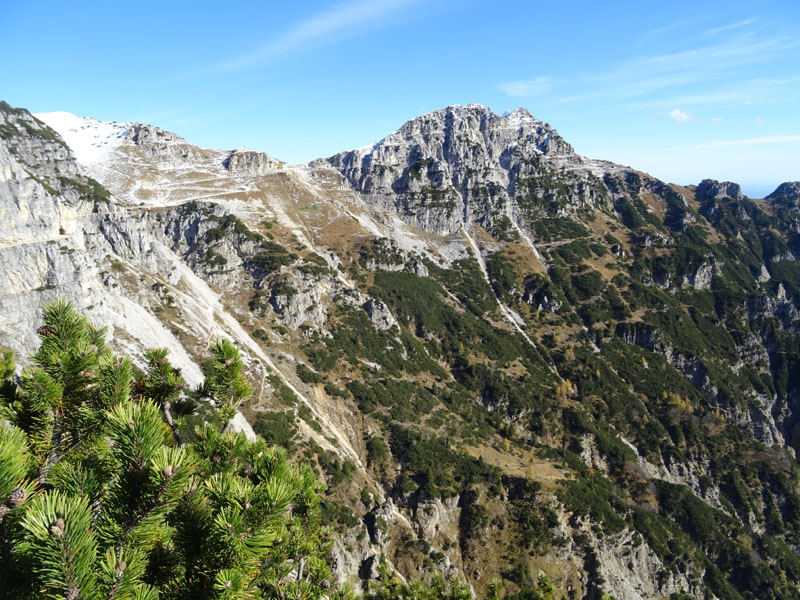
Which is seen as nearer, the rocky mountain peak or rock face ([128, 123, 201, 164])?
rock face ([128, 123, 201, 164])

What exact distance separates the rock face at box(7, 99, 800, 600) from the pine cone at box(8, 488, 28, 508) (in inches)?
2482

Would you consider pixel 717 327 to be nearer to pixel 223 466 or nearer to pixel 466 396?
pixel 466 396

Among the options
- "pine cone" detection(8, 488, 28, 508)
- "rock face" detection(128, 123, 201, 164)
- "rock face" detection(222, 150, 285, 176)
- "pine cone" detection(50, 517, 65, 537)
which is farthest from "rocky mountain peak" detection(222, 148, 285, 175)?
"pine cone" detection(50, 517, 65, 537)

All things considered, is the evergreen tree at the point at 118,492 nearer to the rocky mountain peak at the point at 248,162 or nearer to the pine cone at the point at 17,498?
the pine cone at the point at 17,498

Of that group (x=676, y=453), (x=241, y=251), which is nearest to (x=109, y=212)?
(x=241, y=251)

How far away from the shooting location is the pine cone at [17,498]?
11.4ft

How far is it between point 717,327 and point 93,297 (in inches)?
7875

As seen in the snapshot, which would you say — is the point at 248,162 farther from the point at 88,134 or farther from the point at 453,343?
the point at 453,343

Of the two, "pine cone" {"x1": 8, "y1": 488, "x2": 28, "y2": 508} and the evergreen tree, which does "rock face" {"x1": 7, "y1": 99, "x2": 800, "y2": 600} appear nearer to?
the evergreen tree

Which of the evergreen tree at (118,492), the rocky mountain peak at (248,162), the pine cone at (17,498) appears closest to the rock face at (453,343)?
the rocky mountain peak at (248,162)

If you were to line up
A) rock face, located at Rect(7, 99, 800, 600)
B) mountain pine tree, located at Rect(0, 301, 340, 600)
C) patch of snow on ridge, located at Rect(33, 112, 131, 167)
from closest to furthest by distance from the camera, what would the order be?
1. mountain pine tree, located at Rect(0, 301, 340, 600)
2. rock face, located at Rect(7, 99, 800, 600)
3. patch of snow on ridge, located at Rect(33, 112, 131, 167)

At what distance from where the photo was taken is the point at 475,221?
198 m

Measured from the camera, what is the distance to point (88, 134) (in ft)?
575

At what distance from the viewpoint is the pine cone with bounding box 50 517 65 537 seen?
3.05m
